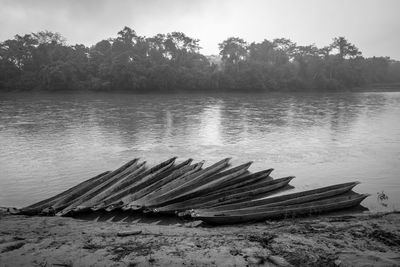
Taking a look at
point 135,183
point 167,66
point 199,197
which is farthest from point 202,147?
point 167,66

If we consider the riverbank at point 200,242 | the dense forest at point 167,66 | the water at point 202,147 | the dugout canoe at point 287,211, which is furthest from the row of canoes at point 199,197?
the dense forest at point 167,66

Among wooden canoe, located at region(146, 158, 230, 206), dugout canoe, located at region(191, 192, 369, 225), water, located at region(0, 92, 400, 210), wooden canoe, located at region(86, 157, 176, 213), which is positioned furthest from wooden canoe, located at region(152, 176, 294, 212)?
water, located at region(0, 92, 400, 210)

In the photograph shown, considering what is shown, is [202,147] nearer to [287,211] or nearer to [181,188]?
[181,188]

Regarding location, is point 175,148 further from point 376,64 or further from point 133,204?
point 376,64

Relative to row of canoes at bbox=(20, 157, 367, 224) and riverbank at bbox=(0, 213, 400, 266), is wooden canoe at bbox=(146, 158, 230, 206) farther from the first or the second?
riverbank at bbox=(0, 213, 400, 266)

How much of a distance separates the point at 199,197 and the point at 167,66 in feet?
176

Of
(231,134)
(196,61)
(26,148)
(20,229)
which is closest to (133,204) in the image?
(20,229)

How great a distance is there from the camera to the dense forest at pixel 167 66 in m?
58.0

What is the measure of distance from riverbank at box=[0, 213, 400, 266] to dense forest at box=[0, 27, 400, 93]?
2082 inches

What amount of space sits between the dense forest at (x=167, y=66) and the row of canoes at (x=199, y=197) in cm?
5053

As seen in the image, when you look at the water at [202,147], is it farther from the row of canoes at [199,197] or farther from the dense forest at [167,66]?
the dense forest at [167,66]

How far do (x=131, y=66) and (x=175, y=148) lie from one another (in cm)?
4466

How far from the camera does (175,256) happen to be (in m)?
5.50

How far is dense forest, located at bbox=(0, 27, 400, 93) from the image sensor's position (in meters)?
58.0
